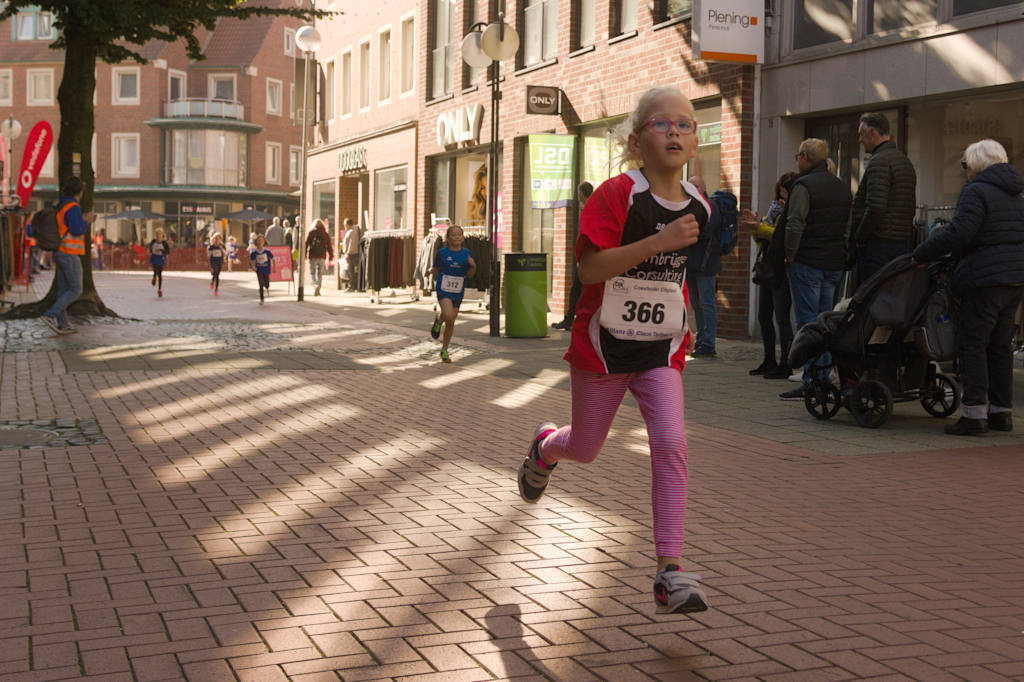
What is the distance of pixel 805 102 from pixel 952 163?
224 cm

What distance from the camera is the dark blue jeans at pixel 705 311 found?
13703 mm

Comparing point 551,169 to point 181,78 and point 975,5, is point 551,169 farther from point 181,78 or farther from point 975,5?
point 181,78

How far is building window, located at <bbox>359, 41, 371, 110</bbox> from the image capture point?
3356 cm

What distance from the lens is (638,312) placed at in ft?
14.3

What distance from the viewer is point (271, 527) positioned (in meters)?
5.55

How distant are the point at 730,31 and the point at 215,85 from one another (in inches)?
2294

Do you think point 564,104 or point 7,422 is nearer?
point 7,422

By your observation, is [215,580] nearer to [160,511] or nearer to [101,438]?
[160,511]

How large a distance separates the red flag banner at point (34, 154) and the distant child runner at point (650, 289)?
1569 centimetres

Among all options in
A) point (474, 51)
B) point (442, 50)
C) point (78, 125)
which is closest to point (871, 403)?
point (474, 51)

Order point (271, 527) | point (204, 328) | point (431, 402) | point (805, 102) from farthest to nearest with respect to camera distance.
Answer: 1. point (204, 328)
2. point (805, 102)
3. point (431, 402)
4. point (271, 527)

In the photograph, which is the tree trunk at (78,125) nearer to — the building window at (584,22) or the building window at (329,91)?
the building window at (584,22)

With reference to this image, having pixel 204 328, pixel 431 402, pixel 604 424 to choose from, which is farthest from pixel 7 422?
pixel 204 328

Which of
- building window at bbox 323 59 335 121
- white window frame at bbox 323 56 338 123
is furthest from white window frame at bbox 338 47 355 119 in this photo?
building window at bbox 323 59 335 121
